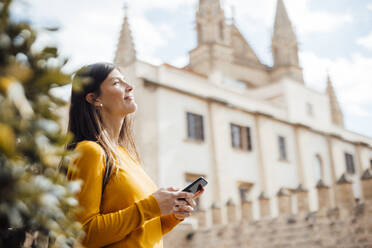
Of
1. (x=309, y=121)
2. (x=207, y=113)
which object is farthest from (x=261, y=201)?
(x=309, y=121)

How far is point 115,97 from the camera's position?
215cm

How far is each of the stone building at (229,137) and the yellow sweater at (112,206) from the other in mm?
10564

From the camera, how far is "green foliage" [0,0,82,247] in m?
0.83

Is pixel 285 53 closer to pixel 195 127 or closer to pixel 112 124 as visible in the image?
pixel 195 127

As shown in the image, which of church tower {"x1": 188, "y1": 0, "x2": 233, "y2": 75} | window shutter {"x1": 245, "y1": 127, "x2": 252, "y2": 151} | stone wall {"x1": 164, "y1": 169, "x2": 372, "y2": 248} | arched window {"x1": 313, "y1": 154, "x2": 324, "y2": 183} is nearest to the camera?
stone wall {"x1": 164, "y1": 169, "x2": 372, "y2": 248}

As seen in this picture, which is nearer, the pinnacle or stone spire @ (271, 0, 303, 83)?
stone spire @ (271, 0, 303, 83)

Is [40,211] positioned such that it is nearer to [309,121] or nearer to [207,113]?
[207,113]

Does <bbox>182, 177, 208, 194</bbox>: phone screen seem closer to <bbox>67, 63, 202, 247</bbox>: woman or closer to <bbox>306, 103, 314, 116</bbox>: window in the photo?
<bbox>67, 63, 202, 247</bbox>: woman

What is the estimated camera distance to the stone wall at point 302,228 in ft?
35.0

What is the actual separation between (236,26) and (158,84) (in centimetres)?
2109

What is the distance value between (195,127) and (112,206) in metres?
16.3

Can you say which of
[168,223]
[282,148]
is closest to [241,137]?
[282,148]

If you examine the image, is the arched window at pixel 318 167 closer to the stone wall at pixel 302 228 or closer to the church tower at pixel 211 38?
the church tower at pixel 211 38

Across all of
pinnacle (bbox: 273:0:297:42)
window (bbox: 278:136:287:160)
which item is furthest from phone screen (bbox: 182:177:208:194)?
pinnacle (bbox: 273:0:297:42)
